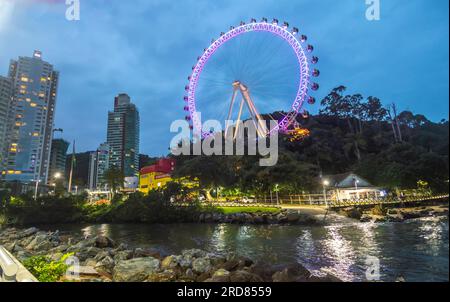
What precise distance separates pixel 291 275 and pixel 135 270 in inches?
191

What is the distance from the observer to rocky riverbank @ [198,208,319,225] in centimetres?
2558

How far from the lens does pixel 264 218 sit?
2853 centimetres

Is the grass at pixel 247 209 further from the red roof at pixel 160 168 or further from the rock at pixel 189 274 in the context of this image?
the rock at pixel 189 274

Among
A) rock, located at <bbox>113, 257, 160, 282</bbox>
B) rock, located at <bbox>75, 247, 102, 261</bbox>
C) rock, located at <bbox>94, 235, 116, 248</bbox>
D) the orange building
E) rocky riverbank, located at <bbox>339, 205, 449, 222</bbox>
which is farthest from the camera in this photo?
the orange building

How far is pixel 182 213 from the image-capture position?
34.7 metres

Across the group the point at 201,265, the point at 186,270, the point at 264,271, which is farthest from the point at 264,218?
the point at 264,271

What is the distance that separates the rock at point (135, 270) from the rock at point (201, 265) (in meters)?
1.24

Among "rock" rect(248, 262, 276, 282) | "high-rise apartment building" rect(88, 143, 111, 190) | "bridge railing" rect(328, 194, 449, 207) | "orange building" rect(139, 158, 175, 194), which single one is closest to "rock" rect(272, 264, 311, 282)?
"rock" rect(248, 262, 276, 282)

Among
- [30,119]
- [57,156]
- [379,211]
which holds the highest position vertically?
[30,119]

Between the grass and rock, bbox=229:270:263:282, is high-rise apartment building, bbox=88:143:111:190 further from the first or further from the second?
rock, bbox=229:270:263:282

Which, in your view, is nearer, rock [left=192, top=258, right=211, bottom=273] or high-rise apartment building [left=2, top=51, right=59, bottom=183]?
rock [left=192, top=258, right=211, bottom=273]

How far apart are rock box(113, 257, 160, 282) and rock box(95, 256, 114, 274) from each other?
55 cm

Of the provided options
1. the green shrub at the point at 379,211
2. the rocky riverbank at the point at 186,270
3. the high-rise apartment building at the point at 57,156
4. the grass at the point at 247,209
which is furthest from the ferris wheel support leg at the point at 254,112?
the high-rise apartment building at the point at 57,156

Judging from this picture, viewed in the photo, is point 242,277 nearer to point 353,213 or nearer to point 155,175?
point 353,213
